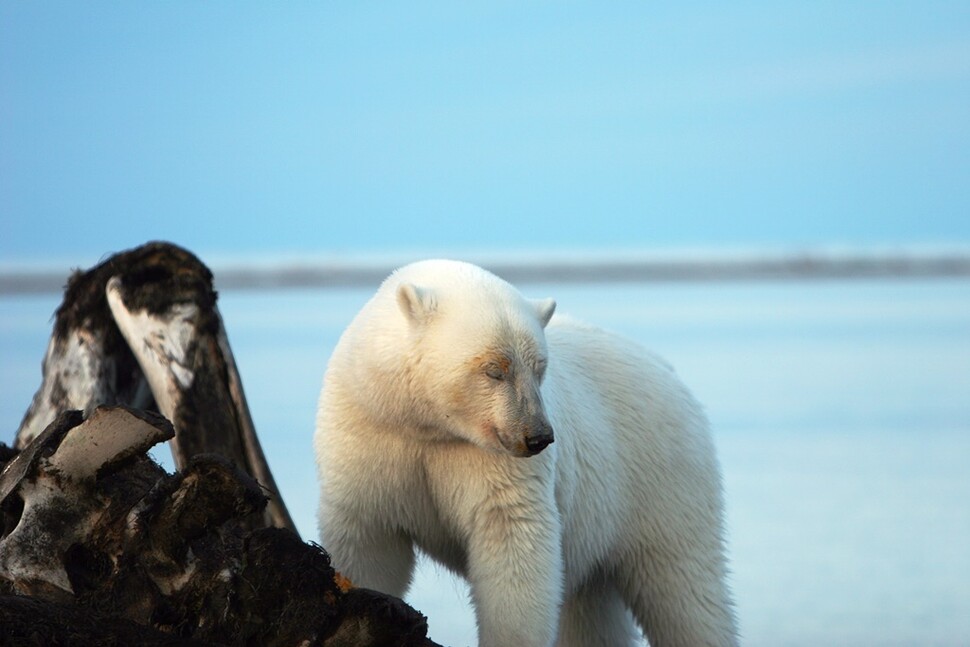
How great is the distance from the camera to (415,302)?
3.09 meters

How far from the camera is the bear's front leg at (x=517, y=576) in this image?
10.6 ft

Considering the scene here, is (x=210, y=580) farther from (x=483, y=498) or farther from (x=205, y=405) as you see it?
(x=205, y=405)

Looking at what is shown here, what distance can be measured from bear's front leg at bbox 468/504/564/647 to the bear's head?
0.25 m

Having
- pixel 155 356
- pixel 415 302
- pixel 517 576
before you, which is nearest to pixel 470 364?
pixel 415 302

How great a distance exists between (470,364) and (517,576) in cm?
54

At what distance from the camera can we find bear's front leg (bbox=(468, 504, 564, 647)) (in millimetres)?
3229

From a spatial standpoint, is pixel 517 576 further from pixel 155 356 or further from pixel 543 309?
pixel 155 356

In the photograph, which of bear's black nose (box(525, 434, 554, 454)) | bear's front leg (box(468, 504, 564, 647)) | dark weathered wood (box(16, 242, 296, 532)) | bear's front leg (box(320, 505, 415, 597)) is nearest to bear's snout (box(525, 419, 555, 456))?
bear's black nose (box(525, 434, 554, 454))

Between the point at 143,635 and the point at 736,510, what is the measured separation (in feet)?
12.7

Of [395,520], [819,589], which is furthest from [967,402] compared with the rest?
[395,520]

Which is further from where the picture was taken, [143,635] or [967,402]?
[967,402]

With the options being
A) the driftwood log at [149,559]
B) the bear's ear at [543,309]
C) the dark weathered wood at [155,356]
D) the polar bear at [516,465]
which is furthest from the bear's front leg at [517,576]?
the dark weathered wood at [155,356]

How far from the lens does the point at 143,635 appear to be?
2521 mm

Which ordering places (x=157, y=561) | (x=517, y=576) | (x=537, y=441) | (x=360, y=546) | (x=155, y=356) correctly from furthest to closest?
1. (x=155, y=356)
2. (x=360, y=546)
3. (x=517, y=576)
4. (x=537, y=441)
5. (x=157, y=561)
